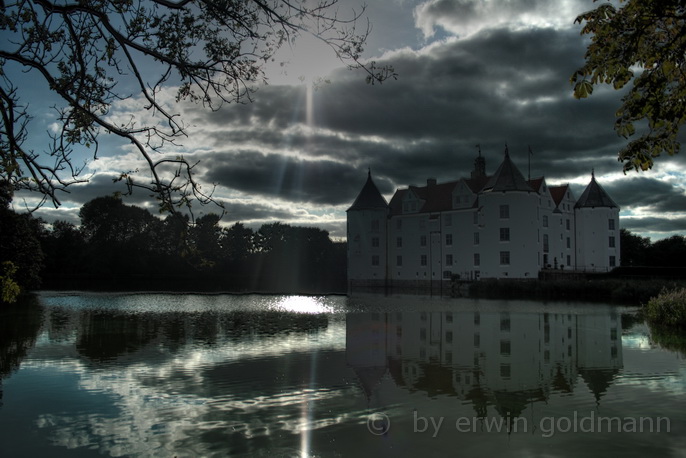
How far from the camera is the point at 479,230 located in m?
52.2

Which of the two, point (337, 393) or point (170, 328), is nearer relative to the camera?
point (337, 393)

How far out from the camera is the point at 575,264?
5488cm

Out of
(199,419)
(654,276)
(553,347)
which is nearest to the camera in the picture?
(199,419)

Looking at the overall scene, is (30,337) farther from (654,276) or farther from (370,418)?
(654,276)

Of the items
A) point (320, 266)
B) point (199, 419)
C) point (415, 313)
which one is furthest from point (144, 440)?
point (320, 266)

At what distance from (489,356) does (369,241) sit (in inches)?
1956

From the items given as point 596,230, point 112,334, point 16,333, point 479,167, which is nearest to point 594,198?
point 596,230

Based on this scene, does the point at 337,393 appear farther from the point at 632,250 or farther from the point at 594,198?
the point at 632,250

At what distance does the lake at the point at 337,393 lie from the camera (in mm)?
6406

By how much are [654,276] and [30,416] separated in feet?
147

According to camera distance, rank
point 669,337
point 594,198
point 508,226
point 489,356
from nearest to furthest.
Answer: point 489,356 < point 669,337 < point 508,226 < point 594,198

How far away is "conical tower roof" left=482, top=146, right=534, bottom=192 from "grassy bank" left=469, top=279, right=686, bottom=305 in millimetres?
10261

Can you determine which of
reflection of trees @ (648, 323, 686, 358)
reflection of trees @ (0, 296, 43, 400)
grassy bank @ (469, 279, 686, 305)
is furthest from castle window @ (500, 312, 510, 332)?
reflection of trees @ (0, 296, 43, 400)

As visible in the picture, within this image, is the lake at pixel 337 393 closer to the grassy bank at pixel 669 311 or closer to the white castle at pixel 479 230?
the grassy bank at pixel 669 311
